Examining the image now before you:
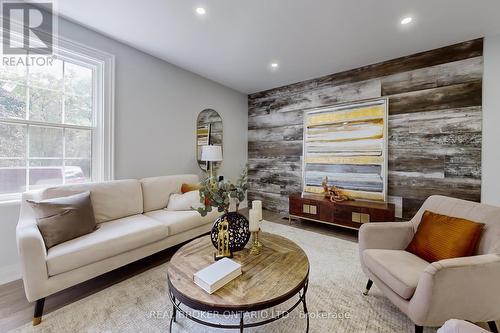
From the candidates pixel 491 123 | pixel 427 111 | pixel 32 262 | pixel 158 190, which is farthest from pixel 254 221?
pixel 491 123

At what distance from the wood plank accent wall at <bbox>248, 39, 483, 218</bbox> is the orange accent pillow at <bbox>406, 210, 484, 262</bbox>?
57.5 inches

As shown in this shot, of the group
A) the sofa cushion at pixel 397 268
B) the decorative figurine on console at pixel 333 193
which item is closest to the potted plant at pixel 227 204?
the sofa cushion at pixel 397 268

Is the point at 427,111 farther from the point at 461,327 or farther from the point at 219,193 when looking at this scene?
the point at 219,193

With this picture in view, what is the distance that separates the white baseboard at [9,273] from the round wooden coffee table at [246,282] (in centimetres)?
178

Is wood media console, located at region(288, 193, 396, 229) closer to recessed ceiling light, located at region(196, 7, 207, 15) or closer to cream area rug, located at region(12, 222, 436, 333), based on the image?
cream area rug, located at region(12, 222, 436, 333)

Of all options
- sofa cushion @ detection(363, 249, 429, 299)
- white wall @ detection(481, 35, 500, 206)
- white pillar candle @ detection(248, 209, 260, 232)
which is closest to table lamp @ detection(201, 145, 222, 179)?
white pillar candle @ detection(248, 209, 260, 232)

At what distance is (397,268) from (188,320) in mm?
1527

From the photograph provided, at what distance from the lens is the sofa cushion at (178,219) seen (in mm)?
2277

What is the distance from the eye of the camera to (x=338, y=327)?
1.42 metres

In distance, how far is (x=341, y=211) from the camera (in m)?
3.10

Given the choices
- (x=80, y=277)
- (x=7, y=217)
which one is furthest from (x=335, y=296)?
(x=7, y=217)

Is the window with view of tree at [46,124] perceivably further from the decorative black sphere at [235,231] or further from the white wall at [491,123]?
the white wall at [491,123]

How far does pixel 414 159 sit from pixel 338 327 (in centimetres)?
255

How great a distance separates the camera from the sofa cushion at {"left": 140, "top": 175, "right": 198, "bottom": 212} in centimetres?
266
